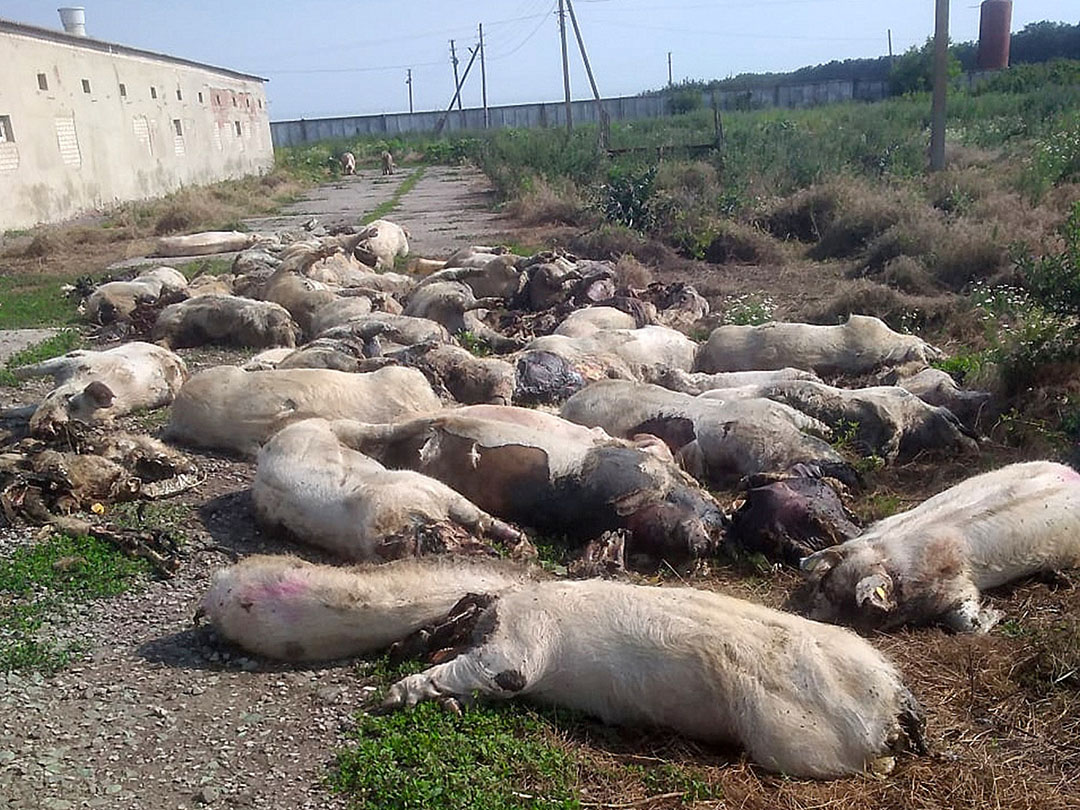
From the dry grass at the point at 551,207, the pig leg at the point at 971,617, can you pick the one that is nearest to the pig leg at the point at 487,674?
the pig leg at the point at 971,617

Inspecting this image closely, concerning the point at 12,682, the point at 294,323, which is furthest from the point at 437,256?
the point at 12,682

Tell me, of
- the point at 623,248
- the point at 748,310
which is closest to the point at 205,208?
the point at 623,248

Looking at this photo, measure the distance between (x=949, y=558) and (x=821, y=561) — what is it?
1.94ft

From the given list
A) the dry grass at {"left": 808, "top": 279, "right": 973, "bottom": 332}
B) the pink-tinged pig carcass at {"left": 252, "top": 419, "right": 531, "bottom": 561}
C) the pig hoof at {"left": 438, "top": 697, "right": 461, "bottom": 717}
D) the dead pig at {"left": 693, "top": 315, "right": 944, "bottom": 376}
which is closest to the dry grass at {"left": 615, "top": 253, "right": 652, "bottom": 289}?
the dry grass at {"left": 808, "top": 279, "right": 973, "bottom": 332}

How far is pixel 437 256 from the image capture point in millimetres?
15797

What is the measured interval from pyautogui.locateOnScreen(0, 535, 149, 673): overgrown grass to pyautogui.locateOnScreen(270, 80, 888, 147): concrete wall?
4208 cm

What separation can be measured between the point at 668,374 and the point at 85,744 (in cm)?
532

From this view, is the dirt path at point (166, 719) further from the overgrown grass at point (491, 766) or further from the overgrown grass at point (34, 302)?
the overgrown grass at point (34, 302)

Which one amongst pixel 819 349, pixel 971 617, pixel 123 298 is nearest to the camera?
pixel 971 617

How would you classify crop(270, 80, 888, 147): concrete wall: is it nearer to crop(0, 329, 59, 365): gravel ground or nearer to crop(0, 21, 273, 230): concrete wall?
crop(0, 21, 273, 230): concrete wall

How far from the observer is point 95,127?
965 inches

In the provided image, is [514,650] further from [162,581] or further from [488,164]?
[488,164]

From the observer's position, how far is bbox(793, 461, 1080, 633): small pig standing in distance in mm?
4590

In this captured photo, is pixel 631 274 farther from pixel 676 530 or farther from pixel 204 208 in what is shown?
pixel 204 208
